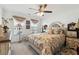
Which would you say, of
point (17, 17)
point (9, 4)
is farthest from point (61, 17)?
point (9, 4)

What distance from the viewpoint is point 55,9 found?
6.60ft

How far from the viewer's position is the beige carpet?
6.51ft

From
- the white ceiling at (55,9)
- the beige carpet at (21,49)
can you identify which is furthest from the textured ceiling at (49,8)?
the beige carpet at (21,49)

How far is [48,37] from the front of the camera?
1987mm

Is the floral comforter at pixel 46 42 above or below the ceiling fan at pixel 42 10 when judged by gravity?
below

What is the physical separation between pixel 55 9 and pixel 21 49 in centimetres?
78

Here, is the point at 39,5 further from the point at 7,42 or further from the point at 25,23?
the point at 7,42

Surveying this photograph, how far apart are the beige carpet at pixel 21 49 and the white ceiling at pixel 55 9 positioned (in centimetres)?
45

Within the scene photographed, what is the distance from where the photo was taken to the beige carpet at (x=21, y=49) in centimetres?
198

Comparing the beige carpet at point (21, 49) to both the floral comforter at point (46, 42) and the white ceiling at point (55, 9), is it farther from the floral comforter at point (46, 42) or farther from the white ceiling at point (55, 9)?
the white ceiling at point (55, 9)

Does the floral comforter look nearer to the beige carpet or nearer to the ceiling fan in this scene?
the beige carpet

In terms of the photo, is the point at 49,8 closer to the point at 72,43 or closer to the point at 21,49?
the point at 72,43

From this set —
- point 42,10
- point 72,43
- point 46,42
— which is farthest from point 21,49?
point 72,43
